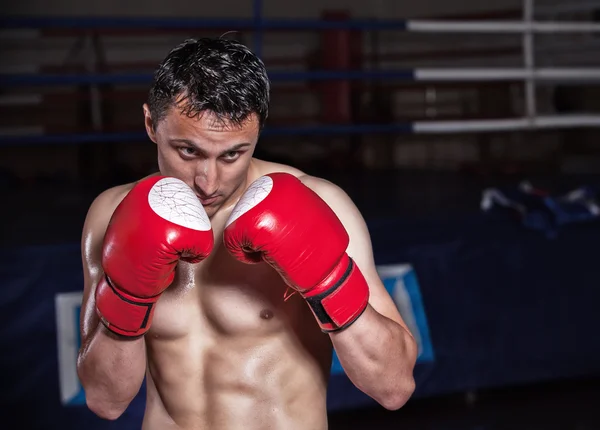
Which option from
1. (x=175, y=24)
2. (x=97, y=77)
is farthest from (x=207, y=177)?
(x=175, y=24)

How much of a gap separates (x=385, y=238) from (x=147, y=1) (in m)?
4.97

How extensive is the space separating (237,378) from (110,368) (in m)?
0.23

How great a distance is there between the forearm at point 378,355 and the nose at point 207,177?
30cm

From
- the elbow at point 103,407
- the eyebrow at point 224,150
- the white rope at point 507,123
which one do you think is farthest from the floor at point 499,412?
the eyebrow at point 224,150

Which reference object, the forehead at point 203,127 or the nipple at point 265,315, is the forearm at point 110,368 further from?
the forehead at point 203,127

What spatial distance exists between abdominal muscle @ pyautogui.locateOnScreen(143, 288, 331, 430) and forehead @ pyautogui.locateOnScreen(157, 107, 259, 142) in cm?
34

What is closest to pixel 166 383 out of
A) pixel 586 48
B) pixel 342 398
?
pixel 342 398

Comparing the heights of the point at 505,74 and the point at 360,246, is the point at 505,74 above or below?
above

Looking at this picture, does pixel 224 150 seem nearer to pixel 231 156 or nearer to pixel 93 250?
pixel 231 156

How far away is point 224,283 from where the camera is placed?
1399 millimetres

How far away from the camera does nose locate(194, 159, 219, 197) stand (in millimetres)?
1234

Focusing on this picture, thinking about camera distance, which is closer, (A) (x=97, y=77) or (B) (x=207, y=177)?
(B) (x=207, y=177)

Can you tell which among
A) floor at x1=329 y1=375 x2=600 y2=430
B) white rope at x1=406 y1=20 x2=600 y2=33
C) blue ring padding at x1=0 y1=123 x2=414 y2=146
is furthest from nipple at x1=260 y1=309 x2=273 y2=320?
white rope at x1=406 y1=20 x2=600 y2=33

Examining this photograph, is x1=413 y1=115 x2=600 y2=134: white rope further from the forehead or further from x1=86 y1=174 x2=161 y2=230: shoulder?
the forehead
